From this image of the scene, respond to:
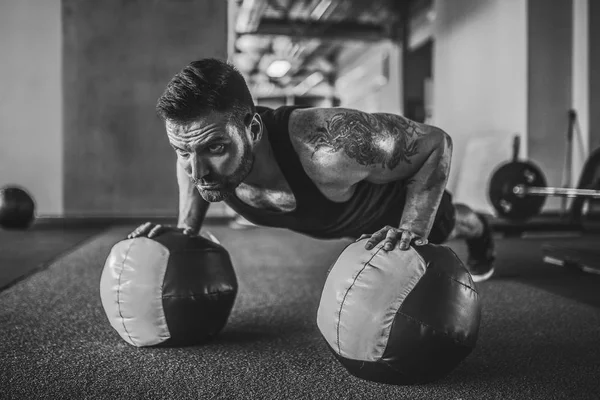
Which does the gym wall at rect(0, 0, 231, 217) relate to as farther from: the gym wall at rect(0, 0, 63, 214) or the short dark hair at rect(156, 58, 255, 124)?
the short dark hair at rect(156, 58, 255, 124)

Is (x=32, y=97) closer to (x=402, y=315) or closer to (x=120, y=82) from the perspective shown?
(x=120, y=82)

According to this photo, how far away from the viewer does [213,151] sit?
4.04 feet

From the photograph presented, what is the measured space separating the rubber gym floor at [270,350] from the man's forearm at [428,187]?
397 mm

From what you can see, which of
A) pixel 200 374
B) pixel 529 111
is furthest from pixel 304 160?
pixel 529 111

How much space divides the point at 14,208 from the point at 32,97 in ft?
7.38

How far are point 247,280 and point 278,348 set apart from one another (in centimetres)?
105

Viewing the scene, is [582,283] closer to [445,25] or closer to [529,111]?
[529,111]

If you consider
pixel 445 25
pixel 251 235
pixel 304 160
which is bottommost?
pixel 251 235

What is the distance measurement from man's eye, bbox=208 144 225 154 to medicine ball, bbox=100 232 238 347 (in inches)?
12.2

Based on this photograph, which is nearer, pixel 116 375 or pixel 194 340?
pixel 116 375

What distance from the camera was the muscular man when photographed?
3.97 ft

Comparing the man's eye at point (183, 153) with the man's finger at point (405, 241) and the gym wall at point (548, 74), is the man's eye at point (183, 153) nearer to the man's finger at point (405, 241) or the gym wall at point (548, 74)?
the man's finger at point (405, 241)

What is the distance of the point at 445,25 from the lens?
6.45m

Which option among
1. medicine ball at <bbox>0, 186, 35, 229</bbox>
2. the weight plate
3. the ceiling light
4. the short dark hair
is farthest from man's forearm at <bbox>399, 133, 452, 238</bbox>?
the ceiling light
